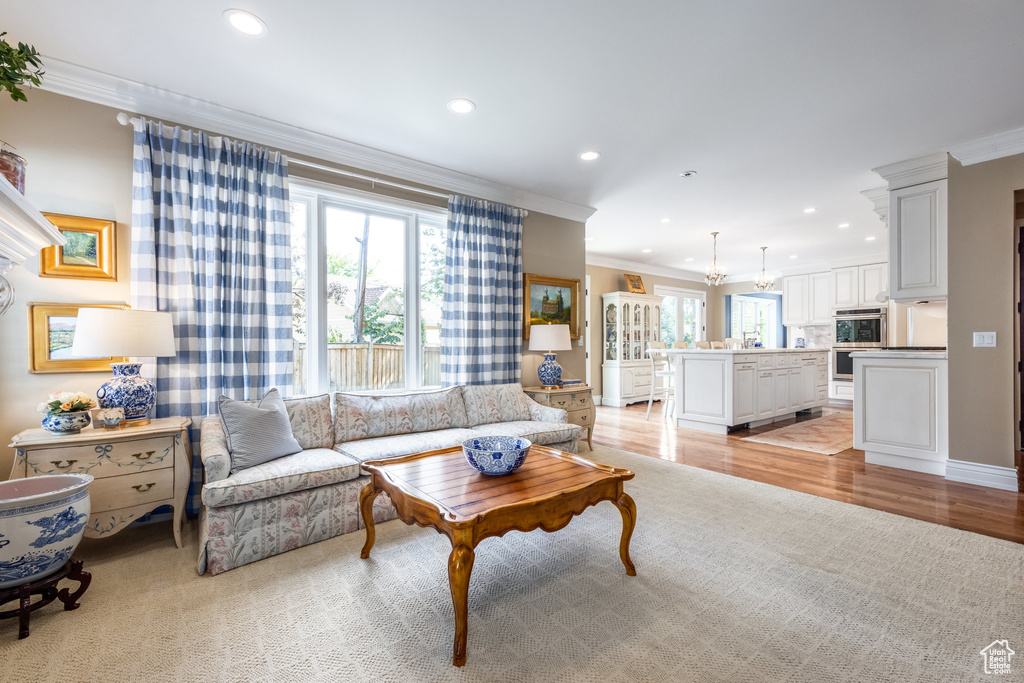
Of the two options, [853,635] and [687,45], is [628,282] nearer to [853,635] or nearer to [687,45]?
[687,45]

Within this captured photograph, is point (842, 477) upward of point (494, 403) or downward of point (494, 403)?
downward

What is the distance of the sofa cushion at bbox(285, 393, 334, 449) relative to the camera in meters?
2.90

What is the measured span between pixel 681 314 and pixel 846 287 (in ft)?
9.53

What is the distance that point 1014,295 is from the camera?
3342 mm

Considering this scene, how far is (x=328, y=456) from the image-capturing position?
8.75 feet

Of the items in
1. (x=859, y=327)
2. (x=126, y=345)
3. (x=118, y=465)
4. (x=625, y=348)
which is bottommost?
(x=118, y=465)

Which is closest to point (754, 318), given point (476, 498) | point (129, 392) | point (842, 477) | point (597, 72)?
point (842, 477)

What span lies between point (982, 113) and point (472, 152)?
3567 millimetres

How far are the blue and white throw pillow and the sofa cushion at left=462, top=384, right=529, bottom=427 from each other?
1458 millimetres

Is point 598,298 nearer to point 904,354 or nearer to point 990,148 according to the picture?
point 904,354

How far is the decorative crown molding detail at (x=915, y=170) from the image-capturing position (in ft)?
11.9

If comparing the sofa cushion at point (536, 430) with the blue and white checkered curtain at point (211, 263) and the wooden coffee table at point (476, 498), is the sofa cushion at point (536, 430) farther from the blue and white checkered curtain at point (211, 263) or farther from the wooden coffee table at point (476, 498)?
the blue and white checkered curtain at point (211, 263)

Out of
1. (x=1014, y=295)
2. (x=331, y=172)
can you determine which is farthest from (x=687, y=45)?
(x=1014, y=295)

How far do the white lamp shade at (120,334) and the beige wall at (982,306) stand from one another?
18.2ft
